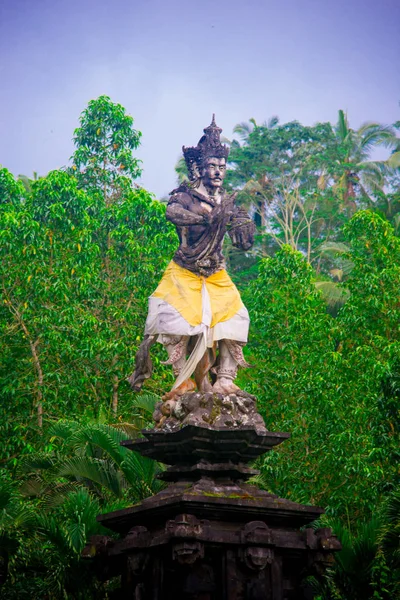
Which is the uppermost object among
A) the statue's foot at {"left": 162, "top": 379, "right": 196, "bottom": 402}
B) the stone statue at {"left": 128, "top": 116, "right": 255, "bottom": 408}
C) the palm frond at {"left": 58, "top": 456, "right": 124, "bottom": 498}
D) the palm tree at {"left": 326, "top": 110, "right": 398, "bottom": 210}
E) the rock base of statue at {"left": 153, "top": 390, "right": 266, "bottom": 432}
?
the palm tree at {"left": 326, "top": 110, "right": 398, "bottom": 210}

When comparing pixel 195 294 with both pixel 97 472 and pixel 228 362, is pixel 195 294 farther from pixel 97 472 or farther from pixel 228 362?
pixel 97 472

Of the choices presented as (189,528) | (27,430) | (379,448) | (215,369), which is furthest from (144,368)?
(27,430)

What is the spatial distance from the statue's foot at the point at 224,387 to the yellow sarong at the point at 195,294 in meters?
0.66

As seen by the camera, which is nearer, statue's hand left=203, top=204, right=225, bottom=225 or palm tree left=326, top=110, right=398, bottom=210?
statue's hand left=203, top=204, right=225, bottom=225

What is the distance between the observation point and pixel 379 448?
14898mm

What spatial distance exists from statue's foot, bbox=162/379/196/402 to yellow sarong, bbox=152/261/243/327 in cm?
71

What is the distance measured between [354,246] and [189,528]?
11192 millimetres

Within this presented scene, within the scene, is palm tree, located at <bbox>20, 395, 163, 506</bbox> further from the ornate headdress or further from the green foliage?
the ornate headdress

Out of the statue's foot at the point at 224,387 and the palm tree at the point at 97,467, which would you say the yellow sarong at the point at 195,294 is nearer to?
the statue's foot at the point at 224,387

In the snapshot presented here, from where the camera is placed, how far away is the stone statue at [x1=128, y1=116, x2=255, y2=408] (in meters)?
10.7

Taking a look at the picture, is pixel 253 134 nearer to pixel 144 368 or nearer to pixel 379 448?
pixel 379 448

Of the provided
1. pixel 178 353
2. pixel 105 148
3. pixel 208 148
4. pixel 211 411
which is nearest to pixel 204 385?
pixel 178 353

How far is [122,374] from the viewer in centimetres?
1930

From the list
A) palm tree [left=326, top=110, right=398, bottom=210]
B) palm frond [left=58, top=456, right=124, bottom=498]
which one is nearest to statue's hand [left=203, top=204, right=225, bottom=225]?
palm frond [left=58, top=456, right=124, bottom=498]
